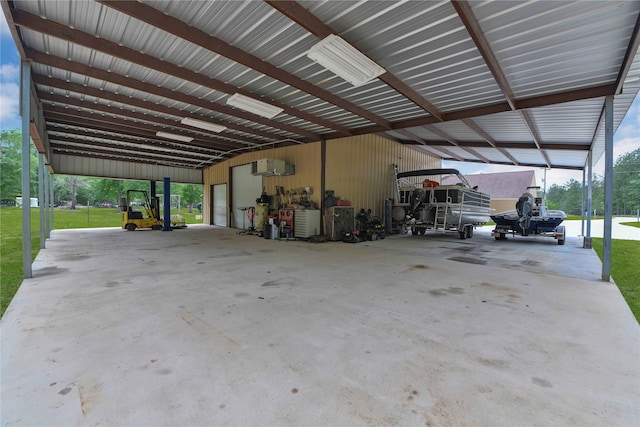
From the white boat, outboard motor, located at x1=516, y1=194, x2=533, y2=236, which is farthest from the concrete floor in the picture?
outboard motor, located at x1=516, y1=194, x2=533, y2=236

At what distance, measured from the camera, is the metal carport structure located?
3576mm

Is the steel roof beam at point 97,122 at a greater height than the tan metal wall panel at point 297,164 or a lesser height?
greater

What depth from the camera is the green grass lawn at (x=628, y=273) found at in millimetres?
3713

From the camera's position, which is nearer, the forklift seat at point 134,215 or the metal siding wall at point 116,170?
the forklift seat at point 134,215

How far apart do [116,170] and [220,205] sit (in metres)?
5.46

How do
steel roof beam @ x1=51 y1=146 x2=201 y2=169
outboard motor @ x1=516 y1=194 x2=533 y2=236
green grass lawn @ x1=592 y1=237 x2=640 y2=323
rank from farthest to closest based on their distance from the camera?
steel roof beam @ x1=51 y1=146 x2=201 y2=169
outboard motor @ x1=516 y1=194 x2=533 y2=236
green grass lawn @ x1=592 y1=237 x2=640 y2=323

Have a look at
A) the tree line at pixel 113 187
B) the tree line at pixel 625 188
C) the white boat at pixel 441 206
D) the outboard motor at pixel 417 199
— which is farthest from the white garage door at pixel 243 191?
the tree line at pixel 625 188

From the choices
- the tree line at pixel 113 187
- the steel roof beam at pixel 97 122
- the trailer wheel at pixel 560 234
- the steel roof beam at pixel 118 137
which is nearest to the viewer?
the steel roof beam at pixel 97 122

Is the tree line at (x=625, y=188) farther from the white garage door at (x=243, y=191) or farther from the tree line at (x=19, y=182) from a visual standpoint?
the tree line at (x=19, y=182)

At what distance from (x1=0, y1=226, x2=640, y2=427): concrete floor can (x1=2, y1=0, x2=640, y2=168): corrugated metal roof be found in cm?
357

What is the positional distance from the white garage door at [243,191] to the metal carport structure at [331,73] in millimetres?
4439

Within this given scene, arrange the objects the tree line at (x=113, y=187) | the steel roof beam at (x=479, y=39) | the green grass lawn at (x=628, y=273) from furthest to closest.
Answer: the tree line at (x=113, y=187) → the green grass lawn at (x=628, y=273) → the steel roof beam at (x=479, y=39)

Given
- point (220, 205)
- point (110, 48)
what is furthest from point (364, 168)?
point (220, 205)

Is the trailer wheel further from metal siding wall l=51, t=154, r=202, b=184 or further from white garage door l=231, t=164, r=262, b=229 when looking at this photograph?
metal siding wall l=51, t=154, r=202, b=184
